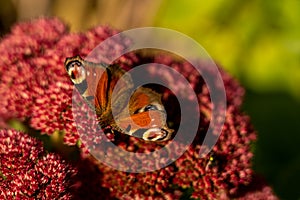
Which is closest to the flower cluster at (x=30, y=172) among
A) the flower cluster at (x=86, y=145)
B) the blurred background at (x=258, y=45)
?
the flower cluster at (x=86, y=145)

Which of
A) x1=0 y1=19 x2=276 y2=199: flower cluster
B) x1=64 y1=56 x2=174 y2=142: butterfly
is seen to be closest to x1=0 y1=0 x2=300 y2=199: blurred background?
x1=0 y1=19 x2=276 y2=199: flower cluster

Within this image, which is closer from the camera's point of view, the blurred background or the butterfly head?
the butterfly head

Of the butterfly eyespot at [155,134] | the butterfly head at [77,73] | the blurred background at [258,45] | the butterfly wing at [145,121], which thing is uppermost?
the blurred background at [258,45]

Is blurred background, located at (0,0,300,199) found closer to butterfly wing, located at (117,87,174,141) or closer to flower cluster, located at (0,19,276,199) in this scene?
flower cluster, located at (0,19,276,199)

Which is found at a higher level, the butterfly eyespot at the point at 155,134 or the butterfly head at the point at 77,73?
the butterfly head at the point at 77,73

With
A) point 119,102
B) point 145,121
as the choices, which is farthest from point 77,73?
point 145,121

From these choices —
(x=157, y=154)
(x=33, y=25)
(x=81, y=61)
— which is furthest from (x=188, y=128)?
(x=33, y=25)

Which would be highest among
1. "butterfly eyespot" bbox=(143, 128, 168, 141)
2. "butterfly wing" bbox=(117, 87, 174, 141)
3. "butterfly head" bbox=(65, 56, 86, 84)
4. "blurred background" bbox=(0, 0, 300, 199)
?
"blurred background" bbox=(0, 0, 300, 199)

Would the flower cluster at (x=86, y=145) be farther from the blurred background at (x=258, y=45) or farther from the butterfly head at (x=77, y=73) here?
the blurred background at (x=258, y=45)
